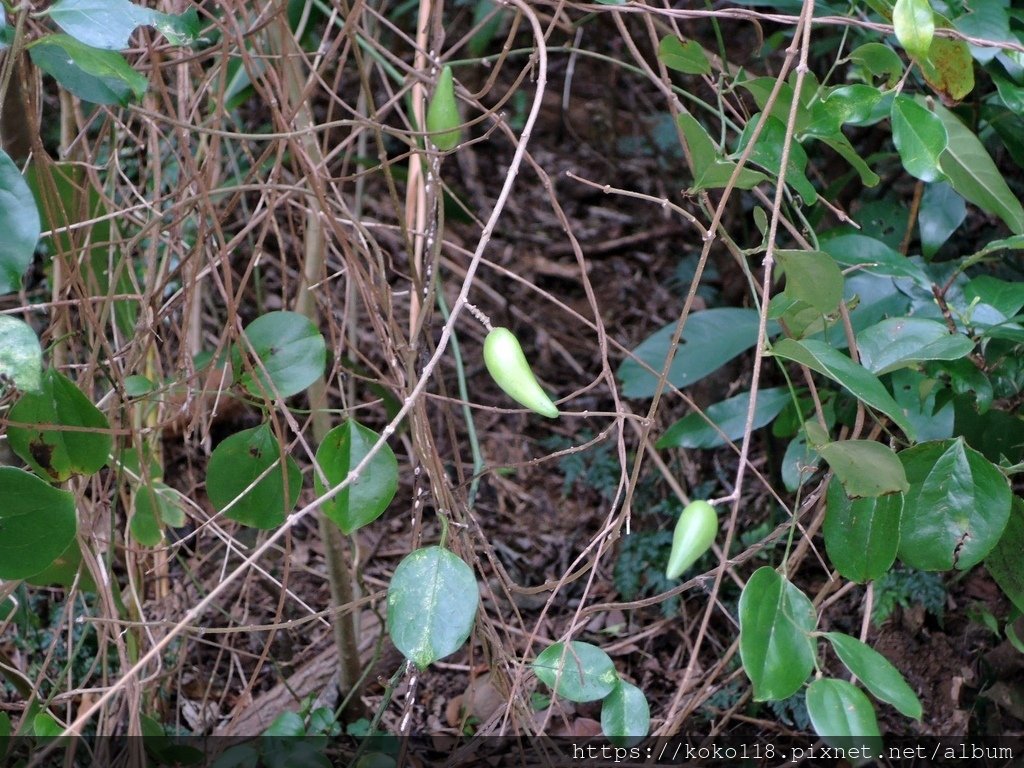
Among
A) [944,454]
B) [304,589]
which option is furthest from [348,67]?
[944,454]

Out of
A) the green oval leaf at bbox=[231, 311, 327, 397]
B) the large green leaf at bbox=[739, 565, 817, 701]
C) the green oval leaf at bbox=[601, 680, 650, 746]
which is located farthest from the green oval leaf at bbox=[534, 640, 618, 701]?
the green oval leaf at bbox=[231, 311, 327, 397]

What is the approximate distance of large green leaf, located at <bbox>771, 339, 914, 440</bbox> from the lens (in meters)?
0.70

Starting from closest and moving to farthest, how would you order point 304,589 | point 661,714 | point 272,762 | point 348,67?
point 272,762, point 661,714, point 304,589, point 348,67

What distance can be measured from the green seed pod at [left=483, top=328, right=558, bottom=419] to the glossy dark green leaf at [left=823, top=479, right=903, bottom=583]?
319 millimetres

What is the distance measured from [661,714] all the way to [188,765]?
65cm

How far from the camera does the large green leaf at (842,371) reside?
698 mm

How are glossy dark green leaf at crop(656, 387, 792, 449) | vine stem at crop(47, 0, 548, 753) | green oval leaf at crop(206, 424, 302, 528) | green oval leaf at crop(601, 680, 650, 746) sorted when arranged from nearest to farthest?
1. vine stem at crop(47, 0, 548, 753)
2. green oval leaf at crop(601, 680, 650, 746)
3. green oval leaf at crop(206, 424, 302, 528)
4. glossy dark green leaf at crop(656, 387, 792, 449)

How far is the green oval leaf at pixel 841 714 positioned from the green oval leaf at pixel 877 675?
15mm

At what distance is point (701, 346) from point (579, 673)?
2.05 feet

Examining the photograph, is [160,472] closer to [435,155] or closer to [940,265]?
[435,155]

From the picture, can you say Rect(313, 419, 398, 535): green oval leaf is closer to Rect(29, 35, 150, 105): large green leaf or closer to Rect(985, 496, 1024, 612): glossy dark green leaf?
Rect(29, 35, 150, 105): large green leaf

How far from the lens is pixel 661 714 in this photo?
1337mm

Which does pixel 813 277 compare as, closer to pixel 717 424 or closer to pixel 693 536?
pixel 693 536

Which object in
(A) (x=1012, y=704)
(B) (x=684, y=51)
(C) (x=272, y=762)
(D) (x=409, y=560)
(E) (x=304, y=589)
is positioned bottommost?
(E) (x=304, y=589)
